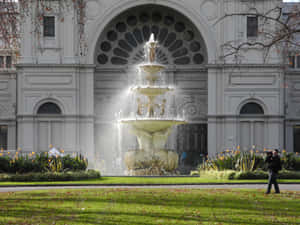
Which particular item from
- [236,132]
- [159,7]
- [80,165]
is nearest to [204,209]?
[80,165]

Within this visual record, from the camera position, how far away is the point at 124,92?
46688 mm

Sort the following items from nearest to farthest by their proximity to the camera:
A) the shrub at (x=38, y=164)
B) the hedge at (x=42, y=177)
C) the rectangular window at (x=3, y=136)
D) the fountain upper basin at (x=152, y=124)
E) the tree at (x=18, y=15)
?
the tree at (x=18, y=15) < the hedge at (x=42, y=177) < the shrub at (x=38, y=164) < the fountain upper basin at (x=152, y=124) < the rectangular window at (x=3, y=136)

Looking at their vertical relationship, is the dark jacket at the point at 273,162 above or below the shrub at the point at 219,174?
above

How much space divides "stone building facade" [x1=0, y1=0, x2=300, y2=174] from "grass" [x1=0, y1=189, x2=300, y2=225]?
80.9ft

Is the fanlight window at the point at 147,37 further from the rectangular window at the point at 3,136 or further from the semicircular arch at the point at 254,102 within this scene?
the rectangular window at the point at 3,136

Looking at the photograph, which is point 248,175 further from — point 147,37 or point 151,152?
point 147,37

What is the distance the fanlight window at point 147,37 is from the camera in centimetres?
4716

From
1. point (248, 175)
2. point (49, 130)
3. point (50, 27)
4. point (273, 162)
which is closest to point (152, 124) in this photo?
point (248, 175)

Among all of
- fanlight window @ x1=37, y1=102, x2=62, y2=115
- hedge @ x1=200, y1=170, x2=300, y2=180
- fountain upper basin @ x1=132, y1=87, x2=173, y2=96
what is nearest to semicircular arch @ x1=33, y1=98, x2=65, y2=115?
fanlight window @ x1=37, y1=102, x2=62, y2=115

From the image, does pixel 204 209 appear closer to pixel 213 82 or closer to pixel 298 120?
pixel 213 82

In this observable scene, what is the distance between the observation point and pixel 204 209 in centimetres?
1426

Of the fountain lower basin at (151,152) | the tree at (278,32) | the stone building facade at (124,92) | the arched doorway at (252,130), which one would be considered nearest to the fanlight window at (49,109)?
the stone building facade at (124,92)

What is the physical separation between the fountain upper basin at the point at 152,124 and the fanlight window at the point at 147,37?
16779mm

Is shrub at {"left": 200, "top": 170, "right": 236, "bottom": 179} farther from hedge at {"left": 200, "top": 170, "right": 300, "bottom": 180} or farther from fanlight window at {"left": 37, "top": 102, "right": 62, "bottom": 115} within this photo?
fanlight window at {"left": 37, "top": 102, "right": 62, "bottom": 115}
